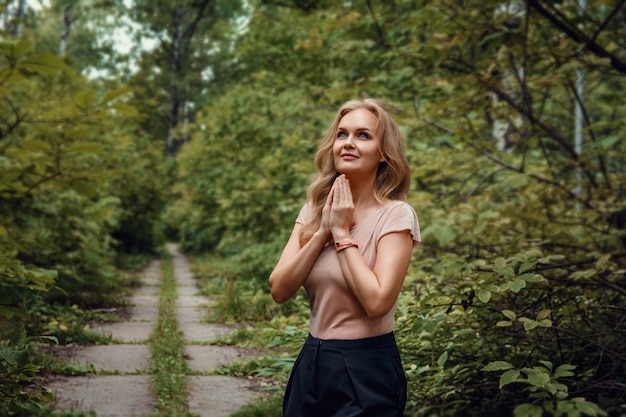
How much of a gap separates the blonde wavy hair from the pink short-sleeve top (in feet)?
0.32

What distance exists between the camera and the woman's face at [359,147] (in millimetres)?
2049

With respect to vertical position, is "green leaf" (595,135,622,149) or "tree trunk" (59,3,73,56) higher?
"tree trunk" (59,3,73,56)

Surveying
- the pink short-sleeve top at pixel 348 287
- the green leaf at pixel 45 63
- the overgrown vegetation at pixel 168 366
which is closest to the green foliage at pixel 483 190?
the pink short-sleeve top at pixel 348 287

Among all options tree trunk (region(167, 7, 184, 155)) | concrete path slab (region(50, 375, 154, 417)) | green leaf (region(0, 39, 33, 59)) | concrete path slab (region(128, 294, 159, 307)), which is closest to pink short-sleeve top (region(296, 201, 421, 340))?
green leaf (region(0, 39, 33, 59))

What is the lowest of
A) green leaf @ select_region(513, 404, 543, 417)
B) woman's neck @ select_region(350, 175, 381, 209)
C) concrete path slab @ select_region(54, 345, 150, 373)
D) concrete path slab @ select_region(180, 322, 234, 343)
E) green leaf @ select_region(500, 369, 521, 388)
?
concrete path slab @ select_region(180, 322, 234, 343)

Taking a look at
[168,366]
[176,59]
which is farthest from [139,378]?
[176,59]

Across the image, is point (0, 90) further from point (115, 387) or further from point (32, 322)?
point (32, 322)

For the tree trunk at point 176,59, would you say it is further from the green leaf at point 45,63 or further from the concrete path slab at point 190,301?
the green leaf at point 45,63

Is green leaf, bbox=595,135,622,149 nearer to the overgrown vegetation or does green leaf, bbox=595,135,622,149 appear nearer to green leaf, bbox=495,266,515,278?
green leaf, bbox=495,266,515,278

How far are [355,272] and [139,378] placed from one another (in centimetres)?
378

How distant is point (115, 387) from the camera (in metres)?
4.75

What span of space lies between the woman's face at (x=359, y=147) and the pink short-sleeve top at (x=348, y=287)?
0.51 feet

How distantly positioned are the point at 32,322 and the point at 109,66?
26049mm

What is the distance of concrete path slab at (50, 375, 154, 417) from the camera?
4.14 m
